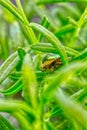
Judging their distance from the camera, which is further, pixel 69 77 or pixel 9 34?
pixel 9 34

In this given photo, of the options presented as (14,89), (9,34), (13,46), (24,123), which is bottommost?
(24,123)

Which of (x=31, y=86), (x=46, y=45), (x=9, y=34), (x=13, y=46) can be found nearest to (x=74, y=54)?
(x=46, y=45)

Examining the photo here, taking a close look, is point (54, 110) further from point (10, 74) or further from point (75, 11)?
point (75, 11)

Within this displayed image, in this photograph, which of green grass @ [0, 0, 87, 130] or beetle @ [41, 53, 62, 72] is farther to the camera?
beetle @ [41, 53, 62, 72]

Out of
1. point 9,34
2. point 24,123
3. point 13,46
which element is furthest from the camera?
point 9,34

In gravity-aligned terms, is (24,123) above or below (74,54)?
below

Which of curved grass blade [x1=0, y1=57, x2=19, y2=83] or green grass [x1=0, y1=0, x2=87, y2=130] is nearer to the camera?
green grass [x1=0, y1=0, x2=87, y2=130]
